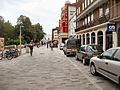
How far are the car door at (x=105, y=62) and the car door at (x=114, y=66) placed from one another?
212 mm

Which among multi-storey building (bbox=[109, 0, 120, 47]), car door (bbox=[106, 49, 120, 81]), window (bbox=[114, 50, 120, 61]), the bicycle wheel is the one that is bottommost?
the bicycle wheel

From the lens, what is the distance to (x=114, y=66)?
Answer: 26.9ft

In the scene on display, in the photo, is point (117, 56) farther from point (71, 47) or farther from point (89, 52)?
point (71, 47)

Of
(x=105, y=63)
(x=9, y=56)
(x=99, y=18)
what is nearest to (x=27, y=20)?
(x=99, y=18)

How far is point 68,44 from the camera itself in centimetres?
2820

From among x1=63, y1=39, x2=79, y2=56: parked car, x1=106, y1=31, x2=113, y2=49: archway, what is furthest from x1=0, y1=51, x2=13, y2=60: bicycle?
x1=106, y1=31, x2=113, y2=49: archway

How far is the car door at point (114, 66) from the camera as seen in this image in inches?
312

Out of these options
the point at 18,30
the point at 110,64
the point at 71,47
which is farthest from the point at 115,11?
the point at 18,30

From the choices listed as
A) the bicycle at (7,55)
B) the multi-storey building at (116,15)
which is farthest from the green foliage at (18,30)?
the multi-storey building at (116,15)

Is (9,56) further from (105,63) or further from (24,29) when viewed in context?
(24,29)

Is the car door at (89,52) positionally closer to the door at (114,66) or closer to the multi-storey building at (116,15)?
the door at (114,66)

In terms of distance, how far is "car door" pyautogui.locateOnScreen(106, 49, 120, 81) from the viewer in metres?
7.93

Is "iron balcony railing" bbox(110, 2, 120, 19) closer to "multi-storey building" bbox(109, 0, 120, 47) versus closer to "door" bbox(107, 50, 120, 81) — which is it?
"multi-storey building" bbox(109, 0, 120, 47)

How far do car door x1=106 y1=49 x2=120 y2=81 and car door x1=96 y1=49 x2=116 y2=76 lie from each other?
212 millimetres
